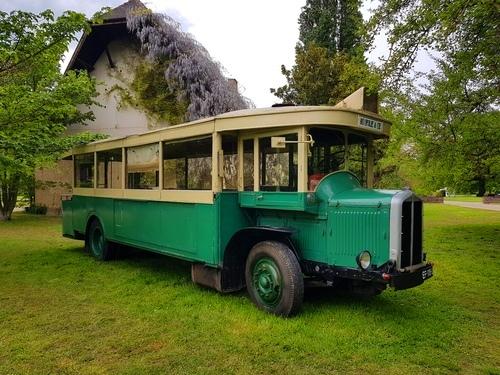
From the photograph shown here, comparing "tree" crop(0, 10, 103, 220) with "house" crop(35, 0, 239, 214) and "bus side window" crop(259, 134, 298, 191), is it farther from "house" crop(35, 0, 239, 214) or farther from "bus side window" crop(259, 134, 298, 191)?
"house" crop(35, 0, 239, 214)

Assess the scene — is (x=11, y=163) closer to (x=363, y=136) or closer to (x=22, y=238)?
(x=363, y=136)

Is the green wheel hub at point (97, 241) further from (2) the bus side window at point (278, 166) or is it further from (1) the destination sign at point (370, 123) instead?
(1) the destination sign at point (370, 123)

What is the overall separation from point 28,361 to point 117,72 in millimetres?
16713

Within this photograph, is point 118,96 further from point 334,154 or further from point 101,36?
point 334,154

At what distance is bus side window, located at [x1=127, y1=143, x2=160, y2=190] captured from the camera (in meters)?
6.97

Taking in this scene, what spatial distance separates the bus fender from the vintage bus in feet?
0.05

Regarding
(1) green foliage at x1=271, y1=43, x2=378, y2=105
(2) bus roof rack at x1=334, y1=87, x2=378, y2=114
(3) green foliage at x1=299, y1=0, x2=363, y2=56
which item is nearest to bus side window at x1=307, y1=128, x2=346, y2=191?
(2) bus roof rack at x1=334, y1=87, x2=378, y2=114

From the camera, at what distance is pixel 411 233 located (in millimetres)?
4805

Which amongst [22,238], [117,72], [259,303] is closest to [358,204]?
[259,303]

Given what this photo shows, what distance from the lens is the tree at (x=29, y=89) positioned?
6.66 m

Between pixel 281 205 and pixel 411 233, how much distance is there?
1.55m

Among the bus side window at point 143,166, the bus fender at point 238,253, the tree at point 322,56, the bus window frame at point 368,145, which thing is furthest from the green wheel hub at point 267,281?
the tree at point 322,56

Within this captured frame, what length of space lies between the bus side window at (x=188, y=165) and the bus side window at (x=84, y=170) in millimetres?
3254

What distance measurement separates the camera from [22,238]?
40.9ft
